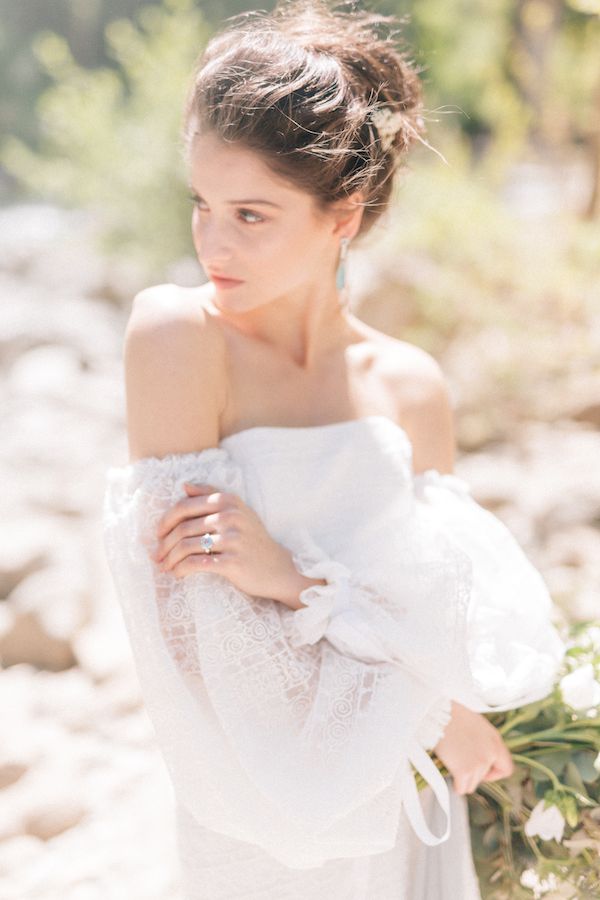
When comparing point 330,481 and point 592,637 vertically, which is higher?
point 330,481

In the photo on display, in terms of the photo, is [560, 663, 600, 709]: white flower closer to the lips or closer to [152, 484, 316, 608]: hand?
[152, 484, 316, 608]: hand

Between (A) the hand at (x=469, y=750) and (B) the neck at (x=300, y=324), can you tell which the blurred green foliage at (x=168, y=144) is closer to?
(B) the neck at (x=300, y=324)

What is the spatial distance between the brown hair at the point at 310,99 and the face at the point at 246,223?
24 millimetres

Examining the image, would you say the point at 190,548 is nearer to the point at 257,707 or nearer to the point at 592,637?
the point at 257,707

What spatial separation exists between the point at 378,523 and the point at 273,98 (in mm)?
682

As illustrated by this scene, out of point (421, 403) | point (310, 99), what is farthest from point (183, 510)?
point (310, 99)

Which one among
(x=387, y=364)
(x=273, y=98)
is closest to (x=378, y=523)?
(x=387, y=364)

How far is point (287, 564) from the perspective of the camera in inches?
59.0

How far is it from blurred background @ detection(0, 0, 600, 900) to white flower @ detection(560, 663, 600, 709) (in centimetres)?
90

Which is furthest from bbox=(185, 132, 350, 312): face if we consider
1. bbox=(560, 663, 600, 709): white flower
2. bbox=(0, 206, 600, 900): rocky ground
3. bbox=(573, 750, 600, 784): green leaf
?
bbox=(0, 206, 600, 900): rocky ground

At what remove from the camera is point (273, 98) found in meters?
1.45

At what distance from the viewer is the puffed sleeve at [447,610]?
1.49m

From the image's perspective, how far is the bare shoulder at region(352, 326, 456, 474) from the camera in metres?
1.76

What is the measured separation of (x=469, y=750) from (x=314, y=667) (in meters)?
0.30
